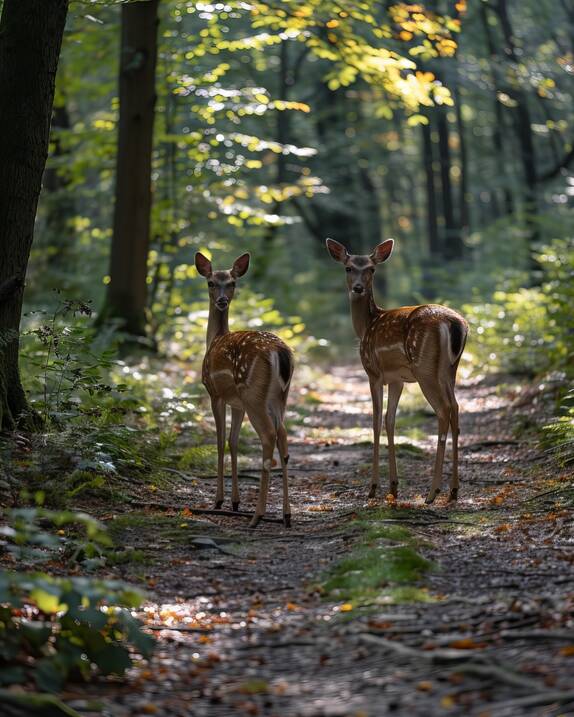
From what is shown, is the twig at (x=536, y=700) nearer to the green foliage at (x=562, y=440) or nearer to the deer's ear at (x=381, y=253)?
the green foliage at (x=562, y=440)

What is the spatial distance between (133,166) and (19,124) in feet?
21.0

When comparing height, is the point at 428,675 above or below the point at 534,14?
below

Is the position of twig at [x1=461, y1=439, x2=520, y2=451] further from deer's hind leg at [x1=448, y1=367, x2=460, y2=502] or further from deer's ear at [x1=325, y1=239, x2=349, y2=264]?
deer's ear at [x1=325, y1=239, x2=349, y2=264]

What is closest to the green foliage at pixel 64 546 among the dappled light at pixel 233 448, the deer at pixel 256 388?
the dappled light at pixel 233 448

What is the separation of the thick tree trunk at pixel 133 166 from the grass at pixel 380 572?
27.8ft

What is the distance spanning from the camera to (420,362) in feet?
26.6

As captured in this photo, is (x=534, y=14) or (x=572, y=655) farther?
(x=534, y=14)

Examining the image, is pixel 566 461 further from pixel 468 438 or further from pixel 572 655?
pixel 572 655

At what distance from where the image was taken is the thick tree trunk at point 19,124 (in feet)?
Result: 25.8

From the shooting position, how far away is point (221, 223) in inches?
810

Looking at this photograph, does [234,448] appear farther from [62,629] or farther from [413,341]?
[62,629]

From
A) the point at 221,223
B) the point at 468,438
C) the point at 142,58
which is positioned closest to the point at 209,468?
the point at 468,438

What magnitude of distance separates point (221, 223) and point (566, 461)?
13.1 metres

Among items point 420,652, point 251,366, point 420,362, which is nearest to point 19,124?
point 251,366
